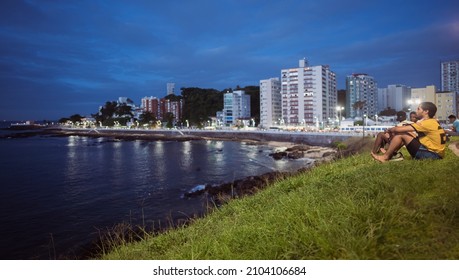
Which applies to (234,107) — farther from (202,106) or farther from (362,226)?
(362,226)

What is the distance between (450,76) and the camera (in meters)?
6.91

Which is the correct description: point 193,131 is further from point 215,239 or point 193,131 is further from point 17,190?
point 215,239

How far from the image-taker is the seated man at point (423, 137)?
462 centimetres

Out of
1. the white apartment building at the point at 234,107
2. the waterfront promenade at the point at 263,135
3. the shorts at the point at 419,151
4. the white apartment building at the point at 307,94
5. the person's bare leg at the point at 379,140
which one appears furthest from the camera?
the white apartment building at the point at 234,107

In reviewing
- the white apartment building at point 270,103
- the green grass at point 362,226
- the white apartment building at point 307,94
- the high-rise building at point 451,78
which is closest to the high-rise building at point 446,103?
the high-rise building at point 451,78

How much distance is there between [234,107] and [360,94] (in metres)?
36.1

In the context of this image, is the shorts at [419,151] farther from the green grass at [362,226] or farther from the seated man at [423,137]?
the green grass at [362,226]

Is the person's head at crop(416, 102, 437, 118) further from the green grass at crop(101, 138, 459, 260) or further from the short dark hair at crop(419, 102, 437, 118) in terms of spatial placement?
the green grass at crop(101, 138, 459, 260)

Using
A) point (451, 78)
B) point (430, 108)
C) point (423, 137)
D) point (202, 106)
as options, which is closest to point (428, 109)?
point (430, 108)

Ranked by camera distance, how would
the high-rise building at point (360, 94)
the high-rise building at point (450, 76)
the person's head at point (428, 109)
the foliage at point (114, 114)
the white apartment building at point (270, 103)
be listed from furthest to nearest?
the foliage at point (114, 114), the high-rise building at point (360, 94), the white apartment building at point (270, 103), the high-rise building at point (450, 76), the person's head at point (428, 109)

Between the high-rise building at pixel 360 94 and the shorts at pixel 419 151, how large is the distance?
8303 centimetres

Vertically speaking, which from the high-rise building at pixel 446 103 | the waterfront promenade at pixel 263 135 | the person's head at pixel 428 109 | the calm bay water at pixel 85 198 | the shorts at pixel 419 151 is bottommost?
the calm bay water at pixel 85 198

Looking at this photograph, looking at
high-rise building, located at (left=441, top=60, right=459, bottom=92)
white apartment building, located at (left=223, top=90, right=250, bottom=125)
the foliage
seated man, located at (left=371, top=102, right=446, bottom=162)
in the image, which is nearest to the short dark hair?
seated man, located at (left=371, top=102, right=446, bottom=162)
